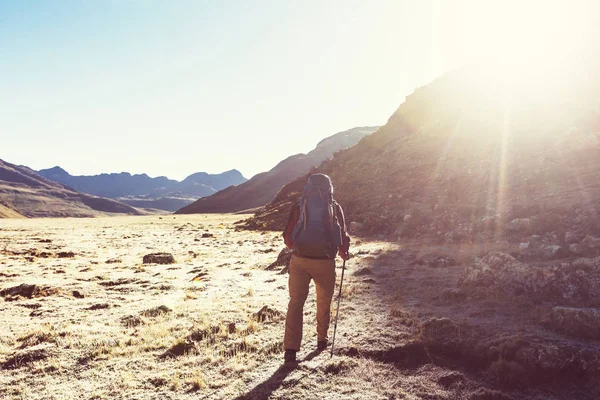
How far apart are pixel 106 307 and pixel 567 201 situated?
23.5 meters

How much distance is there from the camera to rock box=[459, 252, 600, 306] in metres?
9.21

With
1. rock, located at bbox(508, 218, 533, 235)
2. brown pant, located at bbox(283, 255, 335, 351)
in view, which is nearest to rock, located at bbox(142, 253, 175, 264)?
brown pant, located at bbox(283, 255, 335, 351)

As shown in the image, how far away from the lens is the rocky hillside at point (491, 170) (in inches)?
814

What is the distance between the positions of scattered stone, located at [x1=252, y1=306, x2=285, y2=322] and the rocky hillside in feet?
38.9

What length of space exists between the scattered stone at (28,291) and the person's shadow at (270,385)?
10.5 metres

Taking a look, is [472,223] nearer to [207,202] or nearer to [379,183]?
[379,183]

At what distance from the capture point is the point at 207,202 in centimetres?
18425

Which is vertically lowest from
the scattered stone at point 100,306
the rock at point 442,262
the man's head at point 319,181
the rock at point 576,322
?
the scattered stone at point 100,306

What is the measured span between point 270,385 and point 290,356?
0.78 meters

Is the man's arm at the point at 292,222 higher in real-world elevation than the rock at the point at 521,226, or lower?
higher

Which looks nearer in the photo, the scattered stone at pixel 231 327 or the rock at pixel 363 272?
the scattered stone at pixel 231 327

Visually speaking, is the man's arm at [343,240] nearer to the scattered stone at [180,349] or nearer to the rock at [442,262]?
the scattered stone at [180,349]

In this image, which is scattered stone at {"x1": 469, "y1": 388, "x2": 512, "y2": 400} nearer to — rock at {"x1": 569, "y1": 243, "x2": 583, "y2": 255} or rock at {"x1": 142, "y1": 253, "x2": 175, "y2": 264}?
rock at {"x1": 569, "y1": 243, "x2": 583, "y2": 255}

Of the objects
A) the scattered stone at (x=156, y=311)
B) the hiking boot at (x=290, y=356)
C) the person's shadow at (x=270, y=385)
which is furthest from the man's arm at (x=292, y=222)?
the scattered stone at (x=156, y=311)
